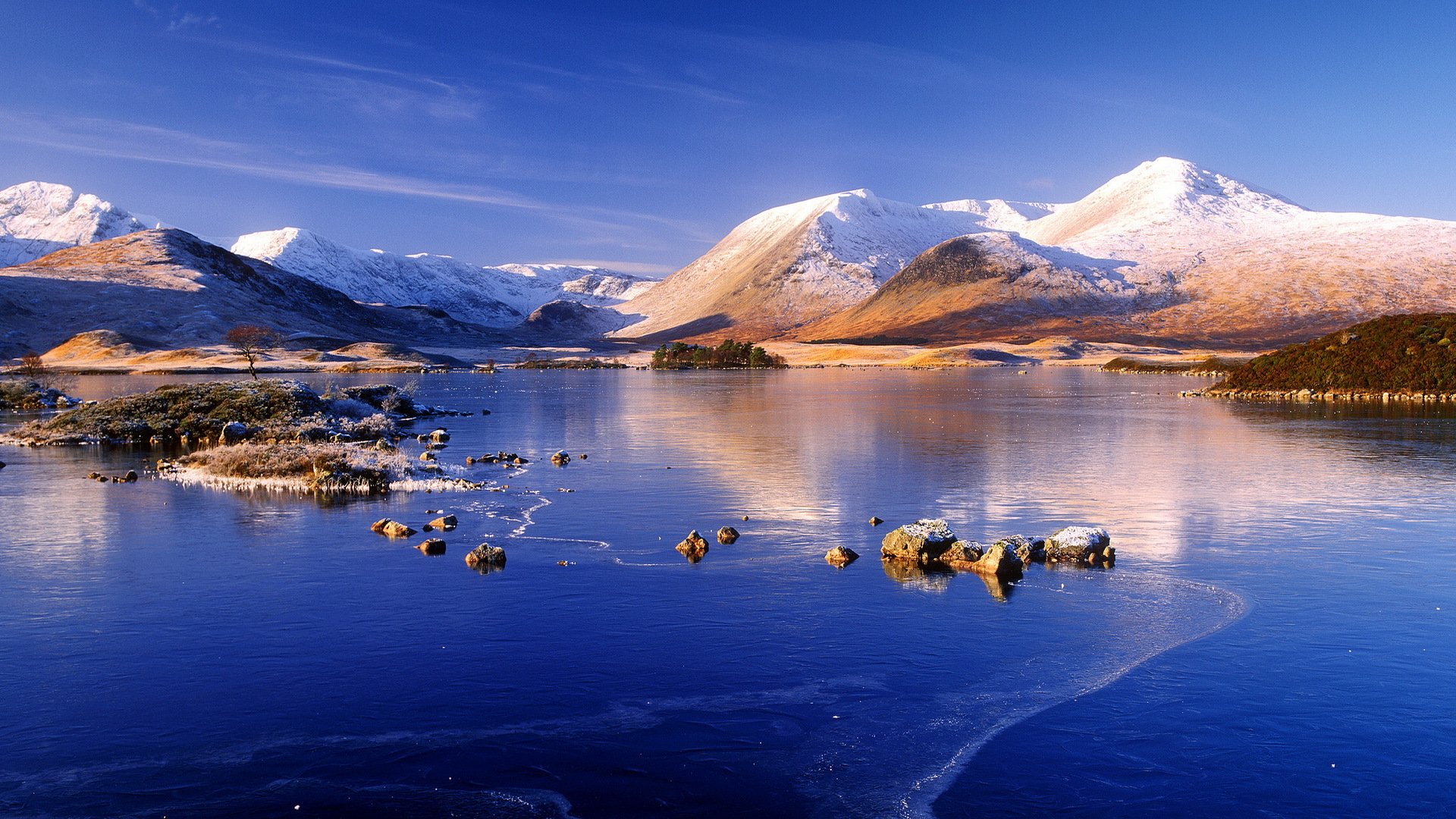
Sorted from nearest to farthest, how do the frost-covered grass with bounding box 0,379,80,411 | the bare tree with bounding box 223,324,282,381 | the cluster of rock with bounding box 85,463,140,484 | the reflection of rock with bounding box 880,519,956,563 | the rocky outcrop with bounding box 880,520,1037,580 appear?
1. the rocky outcrop with bounding box 880,520,1037,580
2. the reflection of rock with bounding box 880,519,956,563
3. the cluster of rock with bounding box 85,463,140,484
4. the frost-covered grass with bounding box 0,379,80,411
5. the bare tree with bounding box 223,324,282,381

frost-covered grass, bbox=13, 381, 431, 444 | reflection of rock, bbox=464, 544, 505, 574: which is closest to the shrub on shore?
frost-covered grass, bbox=13, 381, 431, 444

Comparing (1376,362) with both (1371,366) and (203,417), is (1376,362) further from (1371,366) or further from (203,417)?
(203,417)

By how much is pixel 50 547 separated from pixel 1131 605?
21637 mm

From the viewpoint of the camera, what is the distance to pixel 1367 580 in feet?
61.3

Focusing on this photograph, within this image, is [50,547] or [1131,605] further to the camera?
[50,547]

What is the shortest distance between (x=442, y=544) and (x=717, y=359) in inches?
6422

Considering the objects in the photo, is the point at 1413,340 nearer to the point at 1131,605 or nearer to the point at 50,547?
the point at 1131,605

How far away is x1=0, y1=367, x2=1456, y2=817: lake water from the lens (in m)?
10.8

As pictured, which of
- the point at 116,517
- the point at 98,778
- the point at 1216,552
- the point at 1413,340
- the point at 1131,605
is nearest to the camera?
the point at 98,778

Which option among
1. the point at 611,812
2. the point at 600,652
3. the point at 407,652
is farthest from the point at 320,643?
the point at 611,812

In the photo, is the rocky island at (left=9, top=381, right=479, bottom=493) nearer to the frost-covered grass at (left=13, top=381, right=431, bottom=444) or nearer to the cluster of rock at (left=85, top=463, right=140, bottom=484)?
the frost-covered grass at (left=13, top=381, right=431, bottom=444)

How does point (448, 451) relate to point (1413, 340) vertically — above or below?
below

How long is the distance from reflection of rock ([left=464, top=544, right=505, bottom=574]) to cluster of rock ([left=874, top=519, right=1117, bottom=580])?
636 centimetres

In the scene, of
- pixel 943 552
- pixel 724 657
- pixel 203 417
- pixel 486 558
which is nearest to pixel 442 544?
pixel 486 558
